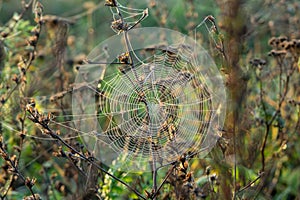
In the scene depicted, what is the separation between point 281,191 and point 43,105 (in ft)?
4.29

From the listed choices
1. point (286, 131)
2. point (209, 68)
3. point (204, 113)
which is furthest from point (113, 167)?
point (286, 131)

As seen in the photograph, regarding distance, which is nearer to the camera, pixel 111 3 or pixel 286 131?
pixel 111 3

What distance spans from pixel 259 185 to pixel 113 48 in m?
1.40

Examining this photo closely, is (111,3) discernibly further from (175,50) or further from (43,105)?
(43,105)

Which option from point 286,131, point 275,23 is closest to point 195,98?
point 286,131

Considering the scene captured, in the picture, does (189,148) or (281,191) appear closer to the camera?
(189,148)

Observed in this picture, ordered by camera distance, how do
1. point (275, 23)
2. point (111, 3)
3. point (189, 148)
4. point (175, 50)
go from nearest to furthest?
1. point (111, 3)
2. point (189, 148)
3. point (175, 50)
4. point (275, 23)

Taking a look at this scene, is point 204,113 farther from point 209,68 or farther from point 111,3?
point 111,3

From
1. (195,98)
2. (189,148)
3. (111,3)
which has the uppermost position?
(111,3)

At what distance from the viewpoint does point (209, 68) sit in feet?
9.21

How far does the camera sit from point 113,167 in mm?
2438

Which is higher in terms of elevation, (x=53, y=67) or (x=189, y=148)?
(x=53, y=67)

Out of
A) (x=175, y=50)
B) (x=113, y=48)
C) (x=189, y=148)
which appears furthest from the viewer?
(x=113, y=48)

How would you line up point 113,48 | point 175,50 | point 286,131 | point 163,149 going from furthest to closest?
point 113,48 → point 286,131 → point 175,50 → point 163,149
